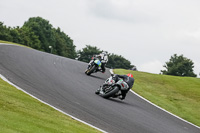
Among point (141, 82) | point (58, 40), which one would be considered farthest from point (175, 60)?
point (141, 82)

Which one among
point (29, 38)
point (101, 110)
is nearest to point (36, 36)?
point (29, 38)

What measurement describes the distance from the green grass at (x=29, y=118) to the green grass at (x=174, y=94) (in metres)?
7.34

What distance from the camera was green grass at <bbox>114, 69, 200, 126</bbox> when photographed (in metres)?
16.6

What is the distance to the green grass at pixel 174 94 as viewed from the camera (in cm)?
1660

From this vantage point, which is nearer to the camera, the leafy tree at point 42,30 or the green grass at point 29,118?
the green grass at point 29,118

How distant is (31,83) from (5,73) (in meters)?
1.50

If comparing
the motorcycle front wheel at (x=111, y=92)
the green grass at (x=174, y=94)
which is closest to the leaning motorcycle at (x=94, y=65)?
the green grass at (x=174, y=94)

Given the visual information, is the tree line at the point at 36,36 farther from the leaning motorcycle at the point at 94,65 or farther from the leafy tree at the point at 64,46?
the leaning motorcycle at the point at 94,65

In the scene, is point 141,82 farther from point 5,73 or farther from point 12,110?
point 12,110

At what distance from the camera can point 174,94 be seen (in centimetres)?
2134

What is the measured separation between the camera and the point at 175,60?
10294cm

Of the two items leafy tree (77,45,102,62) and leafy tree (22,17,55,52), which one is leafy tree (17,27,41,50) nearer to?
leafy tree (22,17,55,52)

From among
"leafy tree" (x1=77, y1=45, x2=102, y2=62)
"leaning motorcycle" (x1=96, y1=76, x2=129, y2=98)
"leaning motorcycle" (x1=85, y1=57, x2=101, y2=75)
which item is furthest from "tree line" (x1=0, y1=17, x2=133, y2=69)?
"leaning motorcycle" (x1=96, y1=76, x2=129, y2=98)

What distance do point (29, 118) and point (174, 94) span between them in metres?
14.7
